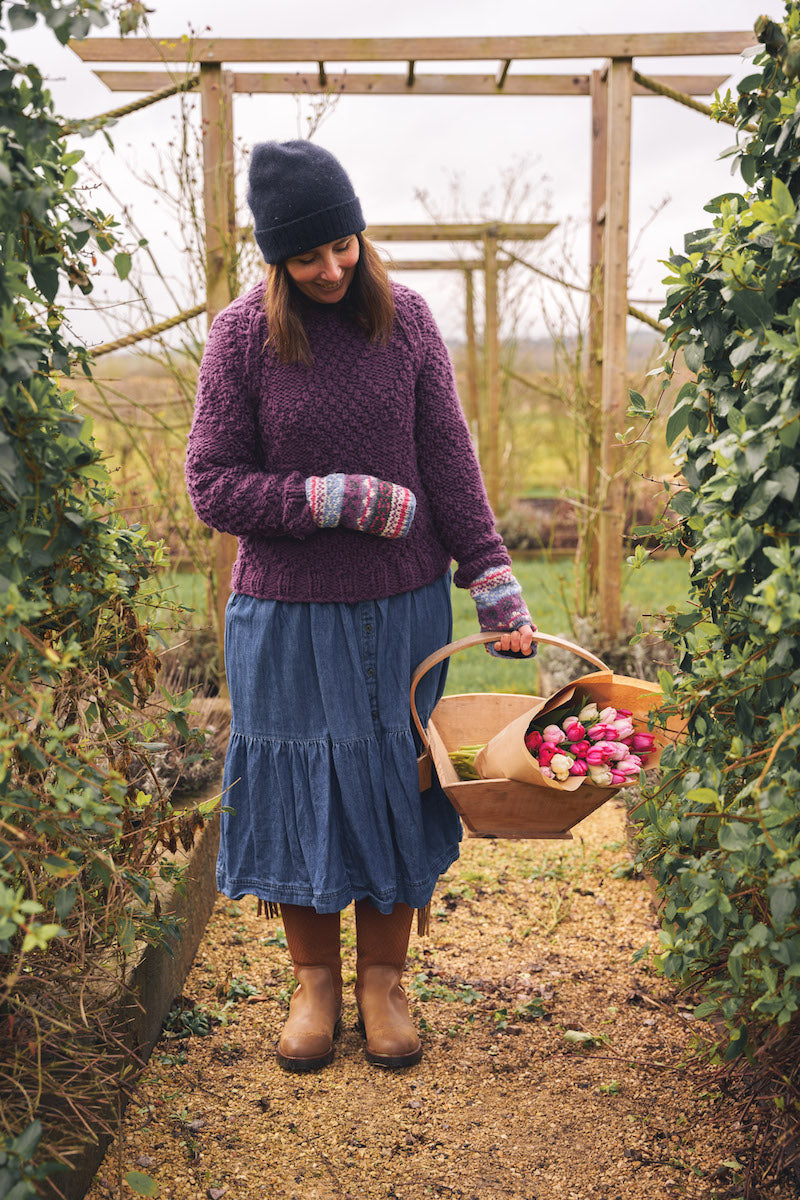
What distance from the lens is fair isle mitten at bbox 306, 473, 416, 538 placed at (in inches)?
82.2

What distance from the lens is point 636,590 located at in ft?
26.6

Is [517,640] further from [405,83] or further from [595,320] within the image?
[405,83]

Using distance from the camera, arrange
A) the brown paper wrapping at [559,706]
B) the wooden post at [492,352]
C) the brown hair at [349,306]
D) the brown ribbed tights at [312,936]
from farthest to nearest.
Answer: the wooden post at [492,352], the brown ribbed tights at [312,936], the brown hair at [349,306], the brown paper wrapping at [559,706]

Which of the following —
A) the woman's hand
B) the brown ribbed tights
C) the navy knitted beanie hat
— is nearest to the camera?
the navy knitted beanie hat

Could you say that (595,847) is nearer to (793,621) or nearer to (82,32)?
(793,621)

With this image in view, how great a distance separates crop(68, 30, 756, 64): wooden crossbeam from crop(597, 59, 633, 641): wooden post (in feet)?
0.43

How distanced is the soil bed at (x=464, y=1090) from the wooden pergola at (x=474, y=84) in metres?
2.05

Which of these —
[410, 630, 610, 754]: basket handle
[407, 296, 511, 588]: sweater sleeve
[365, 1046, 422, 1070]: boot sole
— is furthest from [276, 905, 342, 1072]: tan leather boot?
[407, 296, 511, 588]: sweater sleeve

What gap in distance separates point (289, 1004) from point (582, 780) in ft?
3.65

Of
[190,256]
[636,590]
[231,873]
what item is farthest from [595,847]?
[636,590]

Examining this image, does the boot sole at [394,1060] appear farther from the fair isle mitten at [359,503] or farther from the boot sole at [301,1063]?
the fair isle mitten at [359,503]

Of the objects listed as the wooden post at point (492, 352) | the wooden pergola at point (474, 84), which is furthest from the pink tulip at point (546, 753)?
Answer: the wooden post at point (492, 352)

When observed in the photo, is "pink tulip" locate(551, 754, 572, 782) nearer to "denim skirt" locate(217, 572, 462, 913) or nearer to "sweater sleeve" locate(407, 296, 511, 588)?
"denim skirt" locate(217, 572, 462, 913)

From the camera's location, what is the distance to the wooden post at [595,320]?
4.87m
